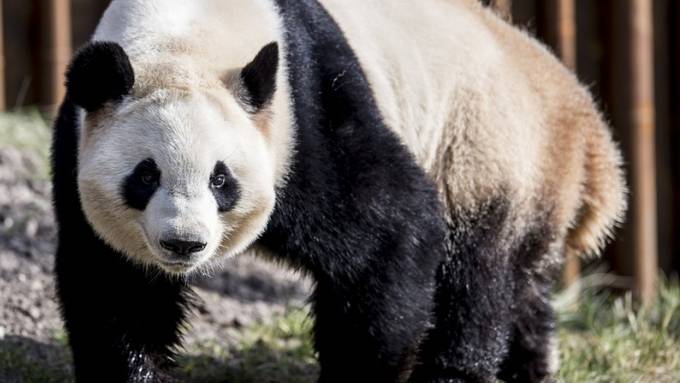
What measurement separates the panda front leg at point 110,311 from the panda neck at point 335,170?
42 centimetres

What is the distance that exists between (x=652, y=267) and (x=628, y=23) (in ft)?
4.63

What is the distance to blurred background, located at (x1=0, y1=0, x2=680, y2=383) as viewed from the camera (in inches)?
199

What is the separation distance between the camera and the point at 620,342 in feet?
17.7

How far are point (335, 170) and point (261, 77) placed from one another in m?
0.44

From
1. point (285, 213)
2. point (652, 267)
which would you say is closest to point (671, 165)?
point (652, 267)

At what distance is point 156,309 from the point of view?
13.6ft

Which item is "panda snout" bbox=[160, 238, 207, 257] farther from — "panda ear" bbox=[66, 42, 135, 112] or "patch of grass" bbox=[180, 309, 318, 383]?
"patch of grass" bbox=[180, 309, 318, 383]

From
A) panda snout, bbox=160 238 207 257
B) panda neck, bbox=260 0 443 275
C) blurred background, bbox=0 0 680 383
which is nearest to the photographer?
panda snout, bbox=160 238 207 257

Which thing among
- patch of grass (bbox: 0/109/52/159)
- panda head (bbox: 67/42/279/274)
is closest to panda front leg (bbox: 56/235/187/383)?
panda head (bbox: 67/42/279/274)

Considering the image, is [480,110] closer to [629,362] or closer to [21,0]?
[629,362]

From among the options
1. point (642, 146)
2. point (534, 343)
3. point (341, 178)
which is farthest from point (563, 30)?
point (341, 178)

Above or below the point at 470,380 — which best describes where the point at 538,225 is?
above

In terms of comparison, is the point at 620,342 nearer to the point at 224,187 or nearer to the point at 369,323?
the point at 369,323

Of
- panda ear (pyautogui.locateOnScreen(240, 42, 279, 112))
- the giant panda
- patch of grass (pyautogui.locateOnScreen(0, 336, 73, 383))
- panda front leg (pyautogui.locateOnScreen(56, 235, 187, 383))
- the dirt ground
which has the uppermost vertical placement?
panda ear (pyautogui.locateOnScreen(240, 42, 279, 112))
